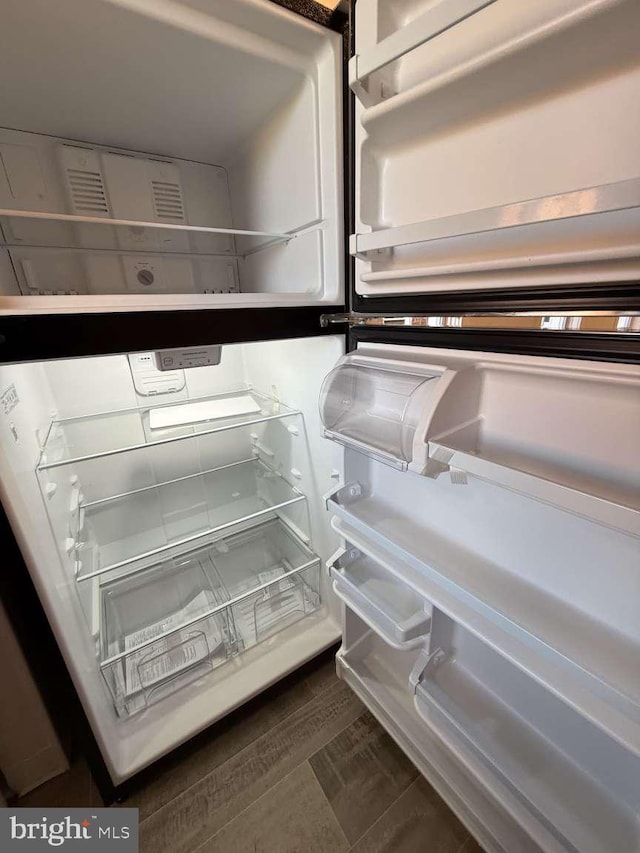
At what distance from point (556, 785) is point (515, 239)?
1054 millimetres

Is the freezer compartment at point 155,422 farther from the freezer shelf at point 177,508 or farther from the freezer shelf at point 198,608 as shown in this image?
the freezer shelf at point 198,608

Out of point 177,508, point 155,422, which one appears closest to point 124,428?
point 155,422

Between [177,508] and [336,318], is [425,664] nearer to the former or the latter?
[336,318]

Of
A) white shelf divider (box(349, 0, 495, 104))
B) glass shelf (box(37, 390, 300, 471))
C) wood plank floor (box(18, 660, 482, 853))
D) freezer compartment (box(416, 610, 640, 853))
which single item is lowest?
wood plank floor (box(18, 660, 482, 853))

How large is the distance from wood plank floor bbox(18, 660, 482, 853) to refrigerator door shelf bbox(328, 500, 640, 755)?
824mm

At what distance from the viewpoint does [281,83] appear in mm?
806

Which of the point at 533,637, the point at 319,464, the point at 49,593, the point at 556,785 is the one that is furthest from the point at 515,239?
the point at 49,593

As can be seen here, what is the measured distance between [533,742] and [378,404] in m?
0.83

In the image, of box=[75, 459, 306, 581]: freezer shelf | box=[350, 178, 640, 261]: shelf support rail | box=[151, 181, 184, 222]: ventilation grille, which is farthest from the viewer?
box=[75, 459, 306, 581]: freezer shelf

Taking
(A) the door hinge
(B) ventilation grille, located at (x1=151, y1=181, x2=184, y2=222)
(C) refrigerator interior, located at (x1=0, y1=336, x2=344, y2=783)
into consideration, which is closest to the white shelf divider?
(A) the door hinge

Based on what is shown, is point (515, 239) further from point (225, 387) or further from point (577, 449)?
point (225, 387)

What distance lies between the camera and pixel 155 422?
136 cm

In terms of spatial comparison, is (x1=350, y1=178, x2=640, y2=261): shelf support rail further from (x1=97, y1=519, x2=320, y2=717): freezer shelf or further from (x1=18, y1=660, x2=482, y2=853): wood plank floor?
(x1=18, y1=660, x2=482, y2=853): wood plank floor

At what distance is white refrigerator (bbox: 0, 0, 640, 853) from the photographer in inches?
18.4
